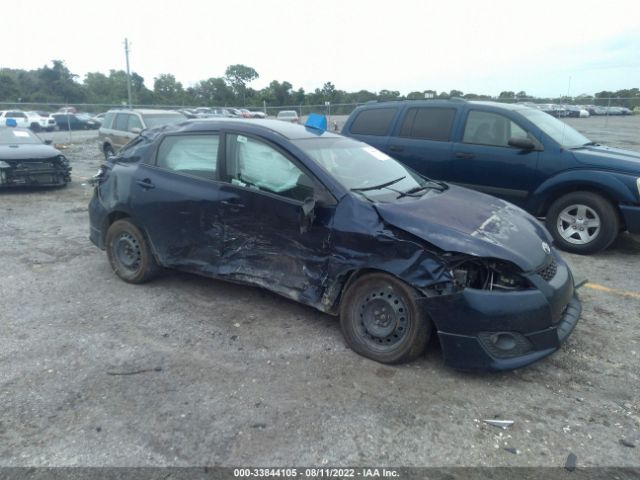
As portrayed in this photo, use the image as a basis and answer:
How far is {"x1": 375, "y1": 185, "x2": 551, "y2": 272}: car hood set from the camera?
3346mm

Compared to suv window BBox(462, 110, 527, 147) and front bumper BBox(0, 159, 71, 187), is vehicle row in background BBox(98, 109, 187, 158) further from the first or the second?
suv window BBox(462, 110, 527, 147)

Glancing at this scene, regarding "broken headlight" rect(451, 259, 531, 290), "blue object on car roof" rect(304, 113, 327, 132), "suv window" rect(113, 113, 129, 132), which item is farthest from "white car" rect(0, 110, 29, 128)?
"broken headlight" rect(451, 259, 531, 290)

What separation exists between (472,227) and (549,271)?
659 millimetres

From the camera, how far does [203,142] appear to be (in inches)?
183

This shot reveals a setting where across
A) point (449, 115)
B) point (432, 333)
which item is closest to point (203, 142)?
point (432, 333)

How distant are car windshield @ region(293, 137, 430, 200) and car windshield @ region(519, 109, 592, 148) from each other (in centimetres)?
273

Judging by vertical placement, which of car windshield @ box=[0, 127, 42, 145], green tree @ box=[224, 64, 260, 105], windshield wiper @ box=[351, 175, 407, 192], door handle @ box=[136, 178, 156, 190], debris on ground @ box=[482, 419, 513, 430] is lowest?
debris on ground @ box=[482, 419, 513, 430]

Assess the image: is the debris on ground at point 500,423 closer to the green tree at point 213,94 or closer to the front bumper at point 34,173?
the front bumper at point 34,173

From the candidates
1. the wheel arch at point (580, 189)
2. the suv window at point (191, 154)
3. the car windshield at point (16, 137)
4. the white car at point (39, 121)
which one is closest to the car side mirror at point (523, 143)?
the wheel arch at point (580, 189)

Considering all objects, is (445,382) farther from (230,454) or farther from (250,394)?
(230,454)

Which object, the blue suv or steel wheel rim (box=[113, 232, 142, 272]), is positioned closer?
steel wheel rim (box=[113, 232, 142, 272])

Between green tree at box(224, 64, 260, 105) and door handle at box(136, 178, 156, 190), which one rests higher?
green tree at box(224, 64, 260, 105)

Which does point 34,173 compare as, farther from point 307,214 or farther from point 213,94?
point 213,94

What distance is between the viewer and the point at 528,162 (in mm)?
6457
